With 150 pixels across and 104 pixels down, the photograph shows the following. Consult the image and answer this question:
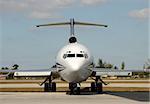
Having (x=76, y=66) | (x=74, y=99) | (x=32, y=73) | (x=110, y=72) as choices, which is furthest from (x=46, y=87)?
(x=74, y=99)

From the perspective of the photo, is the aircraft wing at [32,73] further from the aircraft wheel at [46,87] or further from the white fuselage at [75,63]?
the white fuselage at [75,63]

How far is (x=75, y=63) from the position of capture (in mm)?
27422

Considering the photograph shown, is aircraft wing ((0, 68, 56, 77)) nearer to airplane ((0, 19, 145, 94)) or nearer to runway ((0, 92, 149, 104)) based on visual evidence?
airplane ((0, 19, 145, 94))

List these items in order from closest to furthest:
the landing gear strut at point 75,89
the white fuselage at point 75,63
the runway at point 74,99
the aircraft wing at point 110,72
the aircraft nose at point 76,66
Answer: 1. the runway at point 74,99
2. the aircraft nose at point 76,66
3. the white fuselage at point 75,63
4. the landing gear strut at point 75,89
5. the aircraft wing at point 110,72

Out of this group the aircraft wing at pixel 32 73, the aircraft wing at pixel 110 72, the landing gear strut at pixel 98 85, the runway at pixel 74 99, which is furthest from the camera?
the aircraft wing at pixel 32 73

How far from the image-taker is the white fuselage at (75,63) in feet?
89.5

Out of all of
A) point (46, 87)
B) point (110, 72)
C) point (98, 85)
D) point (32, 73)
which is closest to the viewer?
point (110, 72)

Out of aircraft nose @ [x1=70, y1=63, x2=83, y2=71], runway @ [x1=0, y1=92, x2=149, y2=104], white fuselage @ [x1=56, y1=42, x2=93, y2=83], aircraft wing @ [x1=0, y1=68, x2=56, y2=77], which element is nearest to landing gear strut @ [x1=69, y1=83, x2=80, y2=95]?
white fuselage @ [x1=56, y1=42, x2=93, y2=83]

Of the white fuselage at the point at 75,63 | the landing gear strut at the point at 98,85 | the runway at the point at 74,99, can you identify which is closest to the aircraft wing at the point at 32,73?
the white fuselage at the point at 75,63

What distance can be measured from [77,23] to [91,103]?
1893 centimetres

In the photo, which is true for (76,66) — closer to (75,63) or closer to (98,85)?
(75,63)

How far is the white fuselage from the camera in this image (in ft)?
89.5

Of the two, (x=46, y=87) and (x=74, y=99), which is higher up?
(x=46, y=87)

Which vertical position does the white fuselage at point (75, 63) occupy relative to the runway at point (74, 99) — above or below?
above
